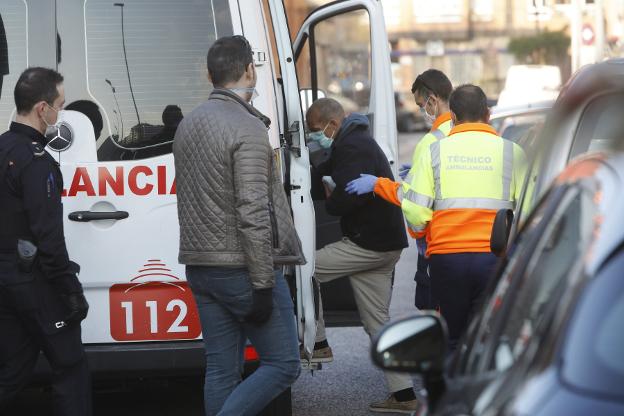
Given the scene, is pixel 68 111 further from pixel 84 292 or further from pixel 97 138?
pixel 84 292

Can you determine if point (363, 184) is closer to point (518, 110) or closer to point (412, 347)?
point (412, 347)

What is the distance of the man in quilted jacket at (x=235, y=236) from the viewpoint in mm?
4762

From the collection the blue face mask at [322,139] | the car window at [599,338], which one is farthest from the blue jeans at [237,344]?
the car window at [599,338]

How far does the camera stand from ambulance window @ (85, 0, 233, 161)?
5414mm

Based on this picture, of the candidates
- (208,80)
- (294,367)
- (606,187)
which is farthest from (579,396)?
(208,80)

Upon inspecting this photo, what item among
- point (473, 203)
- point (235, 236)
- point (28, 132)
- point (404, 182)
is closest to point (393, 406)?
point (404, 182)

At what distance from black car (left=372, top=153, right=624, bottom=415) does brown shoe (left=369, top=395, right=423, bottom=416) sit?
3394 mm

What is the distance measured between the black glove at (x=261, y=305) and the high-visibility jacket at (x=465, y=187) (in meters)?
1.00

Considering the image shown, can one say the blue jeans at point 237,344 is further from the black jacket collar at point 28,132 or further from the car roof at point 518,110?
the car roof at point 518,110

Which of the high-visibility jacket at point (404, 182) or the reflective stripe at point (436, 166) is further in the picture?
the high-visibility jacket at point (404, 182)

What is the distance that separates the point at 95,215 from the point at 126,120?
1.40ft

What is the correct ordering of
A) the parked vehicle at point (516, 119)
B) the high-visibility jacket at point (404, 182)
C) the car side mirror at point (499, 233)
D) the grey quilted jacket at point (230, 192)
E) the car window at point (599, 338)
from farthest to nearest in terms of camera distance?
1. the parked vehicle at point (516, 119)
2. the high-visibility jacket at point (404, 182)
3. the car side mirror at point (499, 233)
4. the grey quilted jacket at point (230, 192)
5. the car window at point (599, 338)

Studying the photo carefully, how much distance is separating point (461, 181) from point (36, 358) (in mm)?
1942

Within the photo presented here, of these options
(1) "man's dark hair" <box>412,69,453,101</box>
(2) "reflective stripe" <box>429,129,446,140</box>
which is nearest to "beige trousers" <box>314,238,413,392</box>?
(2) "reflective stripe" <box>429,129,446,140</box>
